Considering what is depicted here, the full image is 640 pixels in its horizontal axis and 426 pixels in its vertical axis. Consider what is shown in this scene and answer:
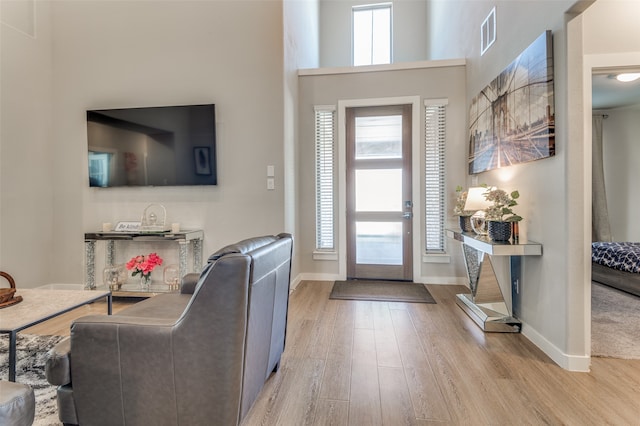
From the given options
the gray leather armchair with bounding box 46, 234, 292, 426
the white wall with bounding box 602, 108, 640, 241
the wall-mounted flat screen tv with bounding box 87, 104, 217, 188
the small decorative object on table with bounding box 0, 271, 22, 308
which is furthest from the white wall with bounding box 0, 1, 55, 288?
the white wall with bounding box 602, 108, 640, 241

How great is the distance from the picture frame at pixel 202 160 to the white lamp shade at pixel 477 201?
9.35 ft

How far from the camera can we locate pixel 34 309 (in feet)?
6.25

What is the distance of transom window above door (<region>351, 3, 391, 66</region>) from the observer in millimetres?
5828

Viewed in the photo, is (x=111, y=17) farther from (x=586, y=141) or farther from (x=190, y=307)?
(x=586, y=141)

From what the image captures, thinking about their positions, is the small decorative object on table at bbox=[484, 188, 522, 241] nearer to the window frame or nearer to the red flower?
the window frame

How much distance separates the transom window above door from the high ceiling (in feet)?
10.8

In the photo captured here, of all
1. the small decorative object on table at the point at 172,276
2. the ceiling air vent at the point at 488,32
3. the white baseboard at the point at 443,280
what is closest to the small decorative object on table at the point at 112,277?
the small decorative object on table at the point at 172,276

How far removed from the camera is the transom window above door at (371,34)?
5828mm

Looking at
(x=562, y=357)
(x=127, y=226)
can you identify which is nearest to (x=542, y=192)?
(x=562, y=357)

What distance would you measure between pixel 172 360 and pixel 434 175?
11.9 ft

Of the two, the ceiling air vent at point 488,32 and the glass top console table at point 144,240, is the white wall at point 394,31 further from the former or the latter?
the glass top console table at point 144,240

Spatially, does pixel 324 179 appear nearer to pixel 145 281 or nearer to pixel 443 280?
pixel 443 280

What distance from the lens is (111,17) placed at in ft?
11.9

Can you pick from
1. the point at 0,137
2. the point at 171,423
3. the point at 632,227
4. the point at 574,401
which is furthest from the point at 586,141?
the point at 0,137
